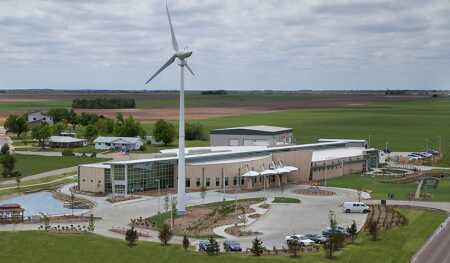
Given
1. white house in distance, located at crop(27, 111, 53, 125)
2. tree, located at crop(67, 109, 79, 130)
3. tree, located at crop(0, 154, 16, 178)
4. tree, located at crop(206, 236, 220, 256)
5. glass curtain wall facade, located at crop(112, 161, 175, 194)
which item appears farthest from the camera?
tree, located at crop(67, 109, 79, 130)

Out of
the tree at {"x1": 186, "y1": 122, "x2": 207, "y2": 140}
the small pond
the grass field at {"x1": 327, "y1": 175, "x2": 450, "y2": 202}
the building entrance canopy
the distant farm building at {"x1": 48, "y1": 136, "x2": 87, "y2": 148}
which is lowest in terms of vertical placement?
the small pond

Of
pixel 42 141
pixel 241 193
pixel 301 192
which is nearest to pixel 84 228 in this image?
pixel 241 193

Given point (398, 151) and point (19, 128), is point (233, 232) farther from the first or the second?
point (19, 128)

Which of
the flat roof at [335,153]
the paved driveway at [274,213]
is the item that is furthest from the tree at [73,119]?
the paved driveway at [274,213]

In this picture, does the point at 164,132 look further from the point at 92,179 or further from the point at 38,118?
the point at 92,179

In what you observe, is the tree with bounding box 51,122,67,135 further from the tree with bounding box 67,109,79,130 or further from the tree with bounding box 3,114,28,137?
the tree with bounding box 67,109,79,130

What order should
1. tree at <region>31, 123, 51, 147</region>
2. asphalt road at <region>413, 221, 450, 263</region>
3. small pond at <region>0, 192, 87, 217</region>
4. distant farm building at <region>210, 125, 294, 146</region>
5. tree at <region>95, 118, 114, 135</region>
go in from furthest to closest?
1. tree at <region>95, 118, 114, 135</region>
2. tree at <region>31, 123, 51, 147</region>
3. distant farm building at <region>210, 125, 294, 146</region>
4. small pond at <region>0, 192, 87, 217</region>
5. asphalt road at <region>413, 221, 450, 263</region>

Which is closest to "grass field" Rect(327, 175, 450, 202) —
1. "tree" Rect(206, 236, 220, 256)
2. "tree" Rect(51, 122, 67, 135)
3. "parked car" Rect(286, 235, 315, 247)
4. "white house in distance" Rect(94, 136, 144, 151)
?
"parked car" Rect(286, 235, 315, 247)
